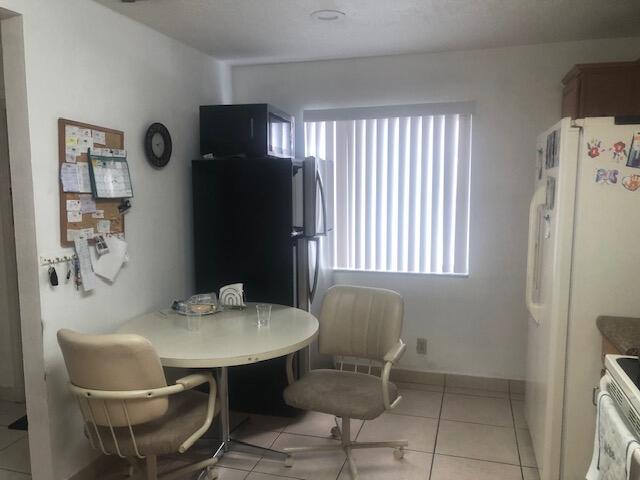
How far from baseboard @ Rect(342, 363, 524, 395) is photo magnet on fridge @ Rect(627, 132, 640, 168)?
195 cm

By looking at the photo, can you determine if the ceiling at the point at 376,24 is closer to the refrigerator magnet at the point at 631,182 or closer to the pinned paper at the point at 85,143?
the pinned paper at the point at 85,143

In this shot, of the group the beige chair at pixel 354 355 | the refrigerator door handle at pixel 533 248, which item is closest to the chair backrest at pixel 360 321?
the beige chair at pixel 354 355

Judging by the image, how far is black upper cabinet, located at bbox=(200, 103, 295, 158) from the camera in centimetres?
305

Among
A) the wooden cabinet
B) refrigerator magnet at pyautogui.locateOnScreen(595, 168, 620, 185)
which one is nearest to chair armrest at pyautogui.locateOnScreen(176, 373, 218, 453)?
refrigerator magnet at pyautogui.locateOnScreen(595, 168, 620, 185)

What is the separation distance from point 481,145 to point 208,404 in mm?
2404

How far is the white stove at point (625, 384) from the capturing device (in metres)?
1.42

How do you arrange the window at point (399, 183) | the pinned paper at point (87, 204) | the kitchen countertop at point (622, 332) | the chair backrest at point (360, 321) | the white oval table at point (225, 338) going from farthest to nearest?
1. the window at point (399, 183)
2. the chair backrest at point (360, 321)
3. the pinned paper at point (87, 204)
4. the white oval table at point (225, 338)
5. the kitchen countertop at point (622, 332)

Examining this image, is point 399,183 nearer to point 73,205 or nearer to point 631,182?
point 631,182

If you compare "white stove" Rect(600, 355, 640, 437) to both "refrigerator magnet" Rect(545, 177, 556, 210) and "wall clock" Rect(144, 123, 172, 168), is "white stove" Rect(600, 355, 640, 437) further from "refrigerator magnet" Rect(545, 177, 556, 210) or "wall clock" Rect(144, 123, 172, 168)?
"wall clock" Rect(144, 123, 172, 168)

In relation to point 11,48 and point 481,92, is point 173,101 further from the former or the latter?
point 481,92

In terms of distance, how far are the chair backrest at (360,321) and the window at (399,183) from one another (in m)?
0.96

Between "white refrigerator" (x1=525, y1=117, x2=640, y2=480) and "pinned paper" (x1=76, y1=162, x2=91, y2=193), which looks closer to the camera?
"white refrigerator" (x1=525, y1=117, x2=640, y2=480)

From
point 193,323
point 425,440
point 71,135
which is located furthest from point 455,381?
point 71,135

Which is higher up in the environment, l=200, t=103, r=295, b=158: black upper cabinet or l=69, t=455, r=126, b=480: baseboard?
l=200, t=103, r=295, b=158: black upper cabinet
